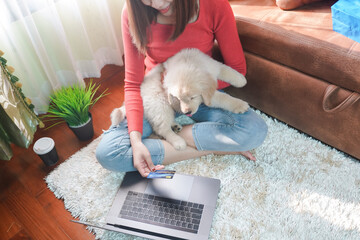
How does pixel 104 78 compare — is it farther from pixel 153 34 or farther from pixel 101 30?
pixel 153 34

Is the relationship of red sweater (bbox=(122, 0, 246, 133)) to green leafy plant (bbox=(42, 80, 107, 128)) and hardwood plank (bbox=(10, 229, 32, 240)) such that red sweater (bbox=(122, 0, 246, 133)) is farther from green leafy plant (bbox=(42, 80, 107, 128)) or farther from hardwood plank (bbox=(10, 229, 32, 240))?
hardwood plank (bbox=(10, 229, 32, 240))

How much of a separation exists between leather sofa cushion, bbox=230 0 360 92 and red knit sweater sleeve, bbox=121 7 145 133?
1.66 ft

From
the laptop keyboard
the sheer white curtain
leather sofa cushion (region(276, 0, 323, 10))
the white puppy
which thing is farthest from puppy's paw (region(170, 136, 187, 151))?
the sheer white curtain

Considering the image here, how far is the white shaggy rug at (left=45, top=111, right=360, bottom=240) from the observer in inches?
49.5

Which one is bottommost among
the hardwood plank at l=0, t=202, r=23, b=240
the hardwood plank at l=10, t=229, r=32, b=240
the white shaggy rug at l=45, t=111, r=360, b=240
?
the hardwood plank at l=10, t=229, r=32, b=240

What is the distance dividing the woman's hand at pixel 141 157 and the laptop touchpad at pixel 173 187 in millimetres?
71

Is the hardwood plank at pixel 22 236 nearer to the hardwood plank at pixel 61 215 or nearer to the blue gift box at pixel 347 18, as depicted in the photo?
the hardwood plank at pixel 61 215

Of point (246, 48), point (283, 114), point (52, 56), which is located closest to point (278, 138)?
point (283, 114)

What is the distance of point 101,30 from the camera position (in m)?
2.00

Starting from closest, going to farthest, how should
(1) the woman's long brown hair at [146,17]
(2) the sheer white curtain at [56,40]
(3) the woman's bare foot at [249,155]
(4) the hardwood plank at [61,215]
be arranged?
1. (1) the woman's long brown hair at [146,17]
2. (4) the hardwood plank at [61,215]
3. (3) the woman's bare foot at [249,155]
4. (2) the sheer white curtain at [56,40]

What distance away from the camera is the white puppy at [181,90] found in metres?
1.16

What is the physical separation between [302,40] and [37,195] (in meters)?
1.49

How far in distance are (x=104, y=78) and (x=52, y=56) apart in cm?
39

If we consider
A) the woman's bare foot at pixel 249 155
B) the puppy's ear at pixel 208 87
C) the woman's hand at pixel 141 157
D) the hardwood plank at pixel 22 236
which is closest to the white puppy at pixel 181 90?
the puppy's ear at pixel 208 87
